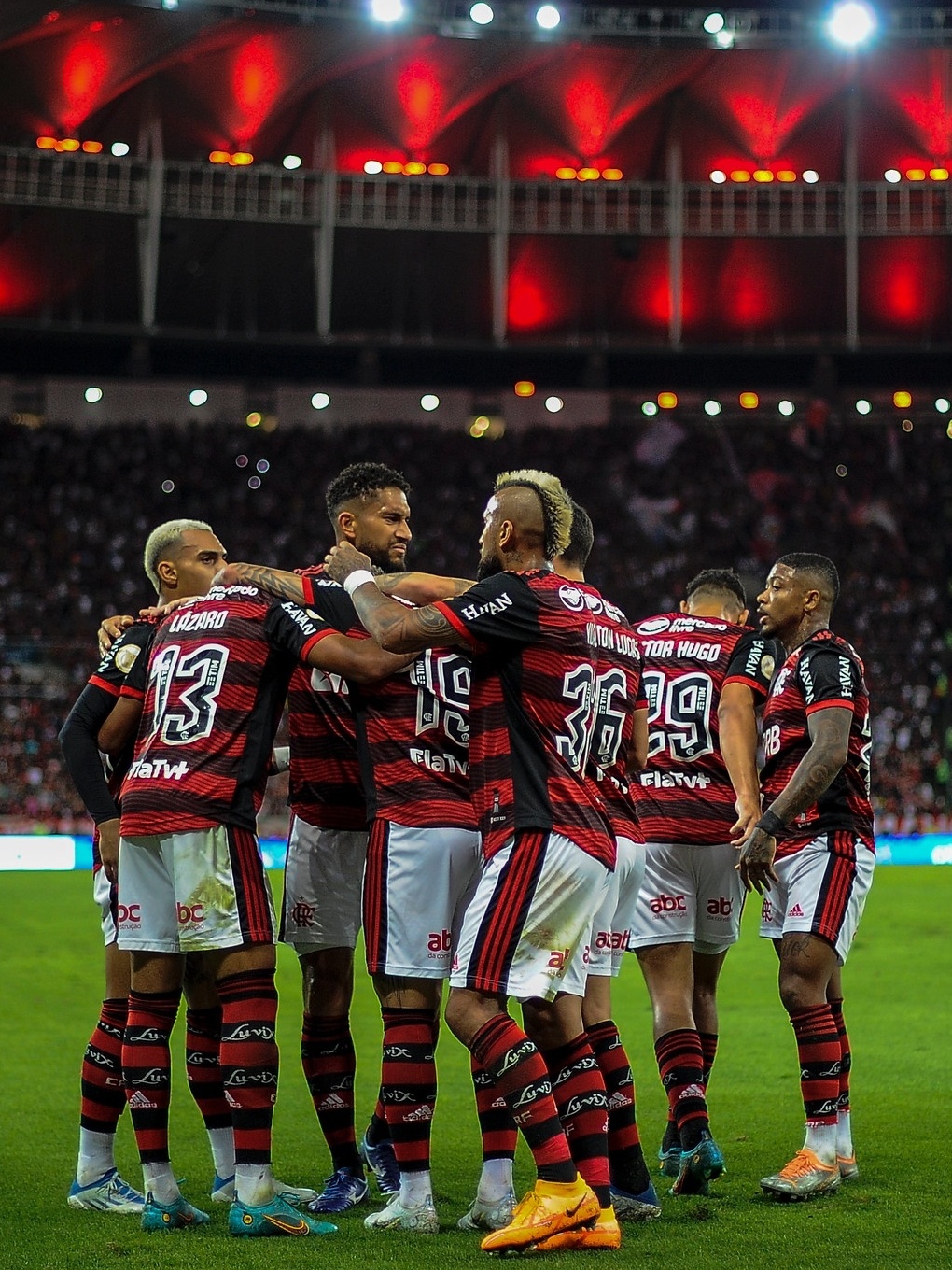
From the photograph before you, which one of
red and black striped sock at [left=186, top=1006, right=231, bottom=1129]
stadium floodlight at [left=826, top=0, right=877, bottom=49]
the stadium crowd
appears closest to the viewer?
red and black striped sock at [left=186, top=1006, right=231, bottom=1129]

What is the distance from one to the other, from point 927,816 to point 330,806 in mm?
23179

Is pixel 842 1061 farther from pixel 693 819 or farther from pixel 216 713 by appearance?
pixel 216 713

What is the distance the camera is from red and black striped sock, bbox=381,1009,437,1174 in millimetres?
5242

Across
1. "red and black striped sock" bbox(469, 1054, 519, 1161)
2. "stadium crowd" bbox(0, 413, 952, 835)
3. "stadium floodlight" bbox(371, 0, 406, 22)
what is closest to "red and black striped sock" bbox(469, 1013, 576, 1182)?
"red and black striped sock" bbox(469, 1054, 519, 1161)

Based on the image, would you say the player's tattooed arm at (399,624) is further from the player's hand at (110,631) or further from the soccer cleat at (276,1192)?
the soccer cleat at (276,1192)

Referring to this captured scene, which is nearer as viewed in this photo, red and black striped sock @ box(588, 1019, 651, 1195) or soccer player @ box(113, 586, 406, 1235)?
soccer player @ box(113, 586, 406, 1235)

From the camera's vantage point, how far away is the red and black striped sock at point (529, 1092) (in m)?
A: 4.81

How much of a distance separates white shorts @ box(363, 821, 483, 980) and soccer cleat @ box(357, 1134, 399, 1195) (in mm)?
858

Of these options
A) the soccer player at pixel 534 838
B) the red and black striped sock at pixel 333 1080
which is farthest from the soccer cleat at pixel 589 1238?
the red and black striped sock at pixel 333 1080

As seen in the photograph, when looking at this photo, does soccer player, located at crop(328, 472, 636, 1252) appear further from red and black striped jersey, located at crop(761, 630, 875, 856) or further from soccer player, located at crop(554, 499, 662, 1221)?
red and black striped jersey, located at crop(761, 630, 875, 856)

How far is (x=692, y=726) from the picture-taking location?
22.5 feet

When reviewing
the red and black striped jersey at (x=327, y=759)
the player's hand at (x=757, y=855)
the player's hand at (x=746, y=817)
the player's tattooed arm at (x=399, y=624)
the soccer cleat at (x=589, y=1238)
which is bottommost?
the soccer cleat at (x=589, y=1238)

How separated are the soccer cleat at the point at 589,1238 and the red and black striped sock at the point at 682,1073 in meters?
1.31

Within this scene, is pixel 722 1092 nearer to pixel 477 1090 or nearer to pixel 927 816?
pixel 477 1090
